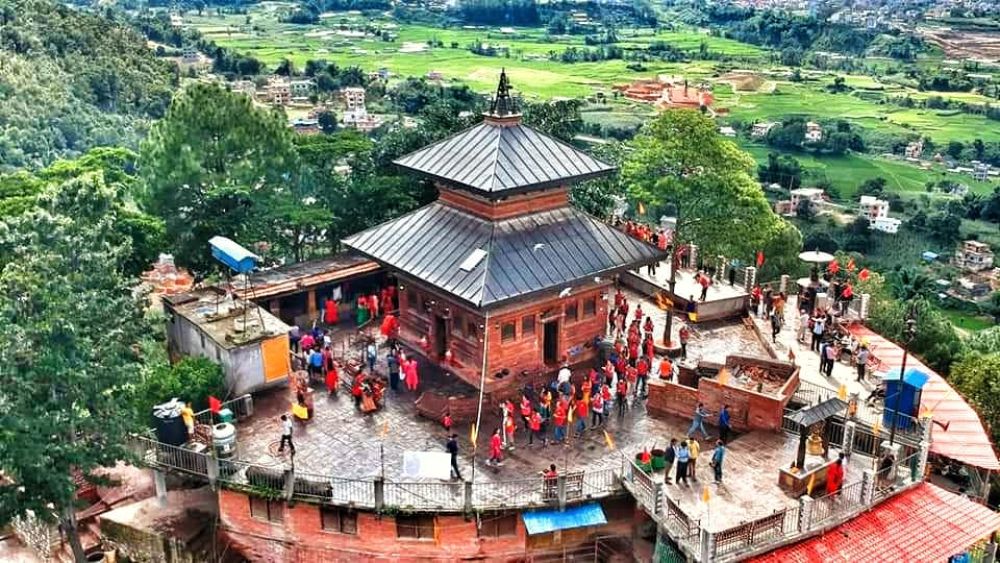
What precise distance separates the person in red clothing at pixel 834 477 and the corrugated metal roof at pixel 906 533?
95 centimetres

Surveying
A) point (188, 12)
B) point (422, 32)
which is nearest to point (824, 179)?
point (422, 32)

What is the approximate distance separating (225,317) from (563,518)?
13.4m

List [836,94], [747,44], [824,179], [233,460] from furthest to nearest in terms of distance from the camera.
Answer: [747,44], [836,94], [824,179], [233,460]

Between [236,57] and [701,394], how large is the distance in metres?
115

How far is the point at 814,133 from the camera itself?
118 meters

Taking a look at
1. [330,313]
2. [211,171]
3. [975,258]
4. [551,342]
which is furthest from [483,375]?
[975,258]

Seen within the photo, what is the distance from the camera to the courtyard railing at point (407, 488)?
2256 cm

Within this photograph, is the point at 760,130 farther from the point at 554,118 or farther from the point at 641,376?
the point at 641,376

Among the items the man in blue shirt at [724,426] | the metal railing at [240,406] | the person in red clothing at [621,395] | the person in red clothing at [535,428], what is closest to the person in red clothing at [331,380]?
the metal railing at [240,406]

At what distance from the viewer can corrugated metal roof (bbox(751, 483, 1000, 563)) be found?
20922mm

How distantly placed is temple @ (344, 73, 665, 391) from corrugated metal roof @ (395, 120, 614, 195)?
5 cm

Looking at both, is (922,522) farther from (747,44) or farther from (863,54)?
(747,44)

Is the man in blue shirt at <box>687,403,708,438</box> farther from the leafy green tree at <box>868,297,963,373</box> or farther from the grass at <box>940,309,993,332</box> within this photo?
the grass at <box>940,309,993,332</box>

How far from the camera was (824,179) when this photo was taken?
10656 cm
